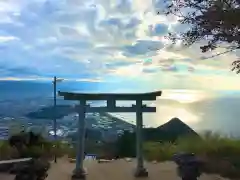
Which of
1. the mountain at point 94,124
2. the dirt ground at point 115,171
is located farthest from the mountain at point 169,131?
the dirt ground at point 115,171

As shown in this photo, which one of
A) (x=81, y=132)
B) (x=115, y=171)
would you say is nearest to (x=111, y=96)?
(x=81, y=132)

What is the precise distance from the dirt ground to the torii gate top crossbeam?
1270mm

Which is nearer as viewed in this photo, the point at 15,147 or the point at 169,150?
the point at 15,147

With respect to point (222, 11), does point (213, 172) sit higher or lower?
lower

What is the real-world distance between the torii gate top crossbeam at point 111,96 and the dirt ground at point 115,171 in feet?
4.17

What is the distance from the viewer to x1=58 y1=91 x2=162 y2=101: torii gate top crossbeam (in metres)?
7.37

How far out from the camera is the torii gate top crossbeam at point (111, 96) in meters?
7.37

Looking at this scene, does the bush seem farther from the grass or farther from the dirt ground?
the dirt ground

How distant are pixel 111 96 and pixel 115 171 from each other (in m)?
1.32

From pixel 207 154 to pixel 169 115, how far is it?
2.83m

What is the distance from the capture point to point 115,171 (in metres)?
7.64

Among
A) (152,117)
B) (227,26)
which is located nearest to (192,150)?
(152,117)

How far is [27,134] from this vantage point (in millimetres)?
8766

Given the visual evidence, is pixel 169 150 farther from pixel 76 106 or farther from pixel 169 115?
pixel 76 106
